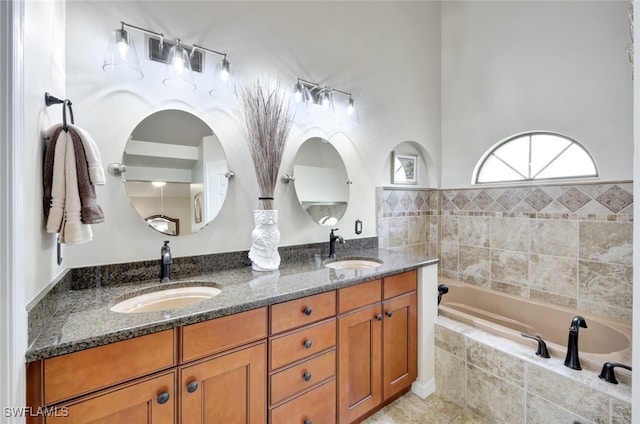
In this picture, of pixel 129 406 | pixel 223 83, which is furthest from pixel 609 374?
pixel 223 83

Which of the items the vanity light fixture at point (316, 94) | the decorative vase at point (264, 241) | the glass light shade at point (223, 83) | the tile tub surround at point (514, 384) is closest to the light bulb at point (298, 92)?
the vanity light fixture at point (316, 94)

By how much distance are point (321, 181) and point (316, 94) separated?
0.67 metres

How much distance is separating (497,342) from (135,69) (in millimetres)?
2632

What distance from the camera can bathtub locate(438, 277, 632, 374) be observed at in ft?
5.58

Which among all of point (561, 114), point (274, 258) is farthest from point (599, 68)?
point (274, 258)

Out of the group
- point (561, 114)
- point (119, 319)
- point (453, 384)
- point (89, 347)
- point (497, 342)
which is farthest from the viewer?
point (561, 114)

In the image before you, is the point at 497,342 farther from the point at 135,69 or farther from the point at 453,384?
the point at 135,69

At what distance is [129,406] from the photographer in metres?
0.95

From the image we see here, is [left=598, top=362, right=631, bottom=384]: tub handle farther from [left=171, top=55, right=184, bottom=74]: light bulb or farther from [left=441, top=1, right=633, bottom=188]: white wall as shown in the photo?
[left=171, top=55, right=184, bottom=74]: light bulb

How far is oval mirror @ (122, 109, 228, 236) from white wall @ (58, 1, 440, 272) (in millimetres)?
52

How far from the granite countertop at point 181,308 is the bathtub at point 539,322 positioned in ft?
2.41

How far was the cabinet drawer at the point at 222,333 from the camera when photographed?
106 cm

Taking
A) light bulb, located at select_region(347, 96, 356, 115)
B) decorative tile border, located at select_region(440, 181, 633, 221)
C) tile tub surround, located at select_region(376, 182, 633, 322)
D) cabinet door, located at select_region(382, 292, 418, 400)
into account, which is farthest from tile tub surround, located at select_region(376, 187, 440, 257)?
cabinet door, located at select_region(382, 292, 418, 400)

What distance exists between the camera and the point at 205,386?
110 cm
